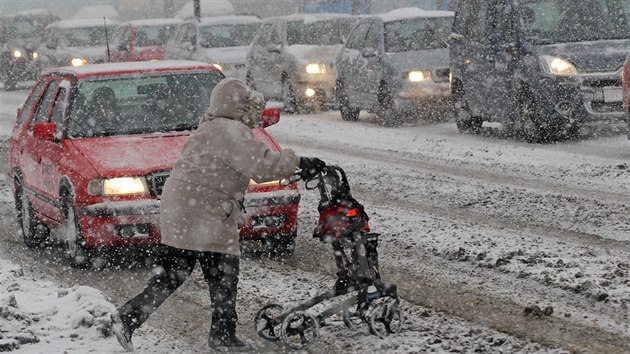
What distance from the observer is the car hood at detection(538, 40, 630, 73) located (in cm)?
1504

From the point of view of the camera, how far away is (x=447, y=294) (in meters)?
7.44

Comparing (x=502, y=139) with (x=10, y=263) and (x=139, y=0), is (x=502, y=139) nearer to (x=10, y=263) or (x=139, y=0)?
(x=10, y=263)

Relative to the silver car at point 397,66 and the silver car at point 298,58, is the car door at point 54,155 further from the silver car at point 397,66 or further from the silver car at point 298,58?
the silver car at point 298,58

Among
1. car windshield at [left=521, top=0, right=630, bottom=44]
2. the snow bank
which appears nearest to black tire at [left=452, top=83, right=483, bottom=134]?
Answer: car windshield at [left=521, top=0, right=630, bottom=44]

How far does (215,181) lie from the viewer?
6.04 metres

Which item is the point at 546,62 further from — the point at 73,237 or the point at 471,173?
the point at 73,237

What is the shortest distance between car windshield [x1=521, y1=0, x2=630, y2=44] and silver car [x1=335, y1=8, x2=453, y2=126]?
9.52ft

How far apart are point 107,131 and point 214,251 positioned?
3555mm

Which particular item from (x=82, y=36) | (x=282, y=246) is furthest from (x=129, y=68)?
(x=82, y=36)

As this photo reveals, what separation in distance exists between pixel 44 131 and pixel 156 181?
123cm

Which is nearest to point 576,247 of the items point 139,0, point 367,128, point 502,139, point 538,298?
point 538,298

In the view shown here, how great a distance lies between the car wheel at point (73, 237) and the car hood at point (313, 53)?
41.3 ft

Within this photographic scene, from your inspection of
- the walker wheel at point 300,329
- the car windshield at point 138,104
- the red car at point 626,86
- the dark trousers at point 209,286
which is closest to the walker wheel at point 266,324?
the walker wheel at point 300,329

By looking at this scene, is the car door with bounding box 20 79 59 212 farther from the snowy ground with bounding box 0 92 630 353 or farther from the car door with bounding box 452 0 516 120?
the car door with bounding box 452 0 516 120
